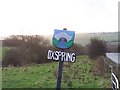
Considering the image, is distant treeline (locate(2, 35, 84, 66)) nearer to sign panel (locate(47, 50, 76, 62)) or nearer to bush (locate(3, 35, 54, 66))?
bush (locate(3, 35, 54, 66))

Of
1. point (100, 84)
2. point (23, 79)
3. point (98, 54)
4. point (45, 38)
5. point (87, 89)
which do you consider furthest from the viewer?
point (45, 38)

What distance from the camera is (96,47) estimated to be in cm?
1577

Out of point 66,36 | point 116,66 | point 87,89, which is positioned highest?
point 66,36

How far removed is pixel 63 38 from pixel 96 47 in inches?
401

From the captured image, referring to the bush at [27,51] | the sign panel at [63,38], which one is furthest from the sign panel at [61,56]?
the bush at [27,51]

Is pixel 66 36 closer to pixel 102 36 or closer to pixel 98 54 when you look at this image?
pixel 98 54

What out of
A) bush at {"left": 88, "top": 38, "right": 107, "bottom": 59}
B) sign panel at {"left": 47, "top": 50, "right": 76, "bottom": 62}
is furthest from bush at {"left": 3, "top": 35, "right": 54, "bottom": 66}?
sign panel at {"left": 47, "top": 50, "right": 76, "bottom": 62}

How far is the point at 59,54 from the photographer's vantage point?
5.85 meters

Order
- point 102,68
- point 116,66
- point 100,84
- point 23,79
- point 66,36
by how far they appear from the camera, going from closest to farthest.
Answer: point 66,36, point 116,66, point 100,84, point 23,79, point 102,68

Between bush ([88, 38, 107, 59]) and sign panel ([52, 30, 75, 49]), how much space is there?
9762 millimetres

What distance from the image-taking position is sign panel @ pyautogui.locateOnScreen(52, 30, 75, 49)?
5.78m

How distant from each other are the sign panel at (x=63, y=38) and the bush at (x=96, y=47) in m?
9.76

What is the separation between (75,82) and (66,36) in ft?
11.0

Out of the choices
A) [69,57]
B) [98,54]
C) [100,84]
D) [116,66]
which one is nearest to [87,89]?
[100,84]
